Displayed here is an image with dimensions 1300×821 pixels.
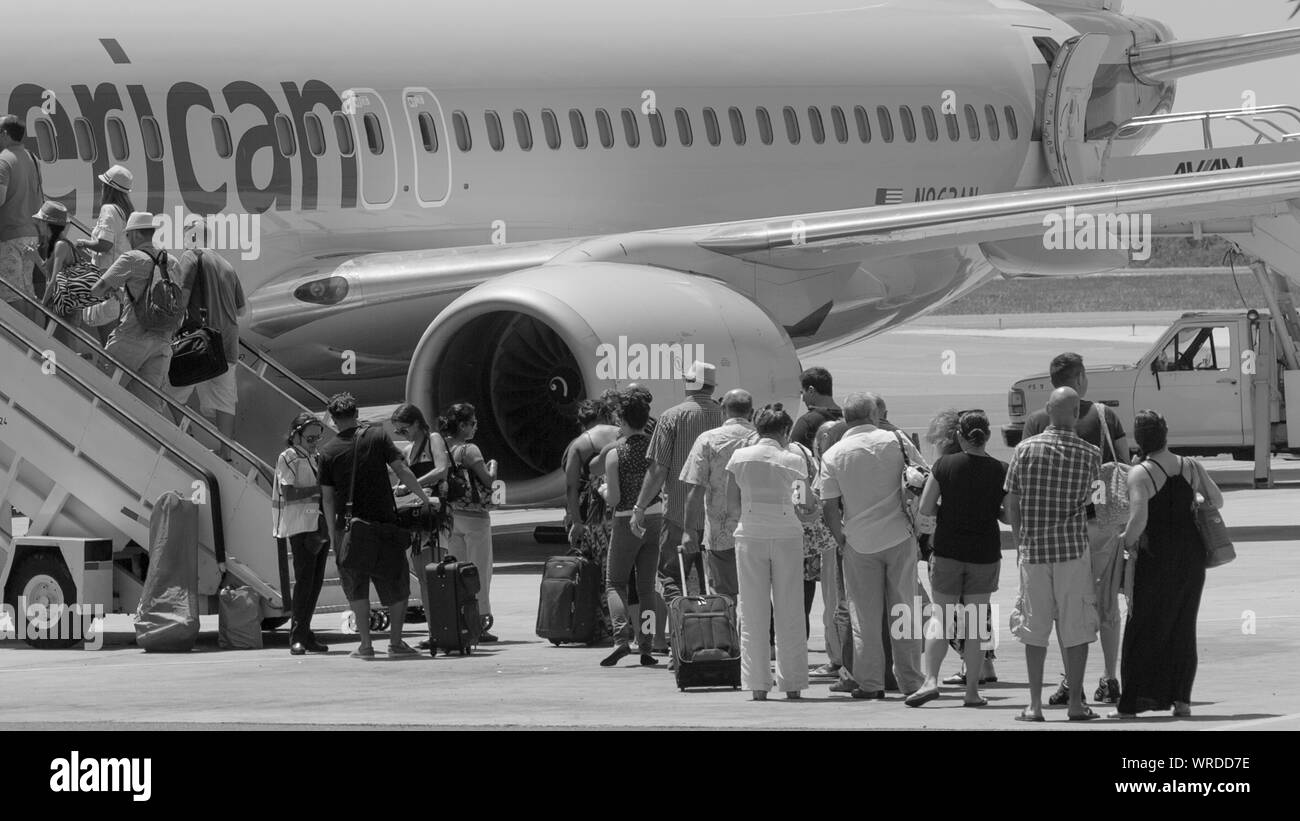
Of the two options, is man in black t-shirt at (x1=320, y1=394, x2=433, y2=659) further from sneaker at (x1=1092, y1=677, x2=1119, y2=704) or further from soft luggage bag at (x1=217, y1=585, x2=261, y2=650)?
sneaker at (x1=1092, y1=677, x2=1119, y2=704)

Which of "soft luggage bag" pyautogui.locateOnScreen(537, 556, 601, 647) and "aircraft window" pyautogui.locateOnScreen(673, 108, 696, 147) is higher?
"aircraft window" pyautogui.locateOnScreen(673, 108, 696, 147)

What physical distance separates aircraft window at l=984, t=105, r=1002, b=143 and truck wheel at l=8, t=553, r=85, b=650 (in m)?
12.1

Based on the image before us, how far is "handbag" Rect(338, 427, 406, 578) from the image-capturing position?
12.6 meters

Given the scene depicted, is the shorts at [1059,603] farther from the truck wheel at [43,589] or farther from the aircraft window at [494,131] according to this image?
the aircraft window at [494,131]

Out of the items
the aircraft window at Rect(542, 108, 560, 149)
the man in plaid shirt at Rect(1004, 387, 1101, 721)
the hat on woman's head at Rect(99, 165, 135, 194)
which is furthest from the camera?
the aircraft window at Rect(542, 108, 560, 149)

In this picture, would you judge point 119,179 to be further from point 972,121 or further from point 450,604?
point 972,121

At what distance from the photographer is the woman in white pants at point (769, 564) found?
11.1 m

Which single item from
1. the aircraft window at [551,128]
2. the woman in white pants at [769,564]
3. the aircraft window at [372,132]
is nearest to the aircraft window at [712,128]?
the aircraft window at [551,128]

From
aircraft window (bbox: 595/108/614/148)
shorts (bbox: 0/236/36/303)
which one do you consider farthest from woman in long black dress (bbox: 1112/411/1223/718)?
aircraft window (bbox: 595/108/614/148)

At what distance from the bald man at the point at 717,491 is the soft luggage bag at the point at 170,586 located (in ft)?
9.72

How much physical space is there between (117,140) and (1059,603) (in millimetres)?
8529

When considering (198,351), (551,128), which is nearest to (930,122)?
(551,128)
